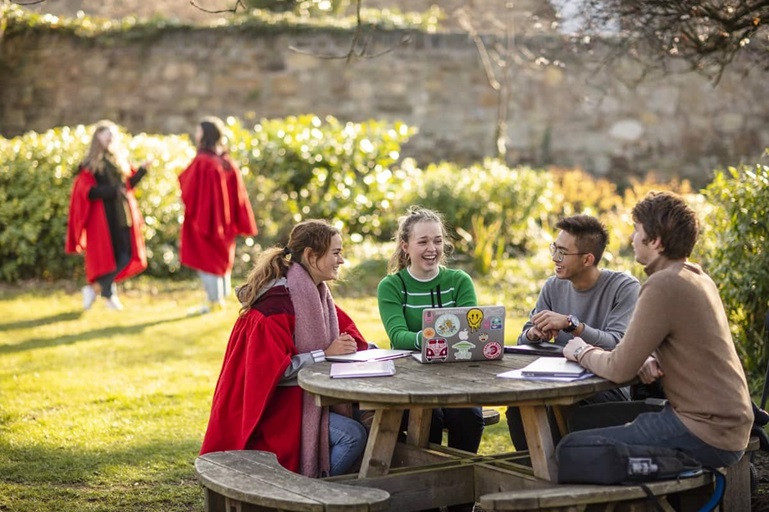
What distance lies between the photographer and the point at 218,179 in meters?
11.4

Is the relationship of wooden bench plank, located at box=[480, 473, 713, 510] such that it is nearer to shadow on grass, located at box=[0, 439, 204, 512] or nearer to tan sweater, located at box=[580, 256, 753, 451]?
tan sweater, located at box=[580, 256, 753, 451]

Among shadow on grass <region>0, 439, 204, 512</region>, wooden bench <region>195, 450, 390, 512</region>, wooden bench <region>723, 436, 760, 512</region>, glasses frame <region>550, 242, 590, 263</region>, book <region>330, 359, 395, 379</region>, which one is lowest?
shadow on grass <region>0, 439, 204, 512</region>

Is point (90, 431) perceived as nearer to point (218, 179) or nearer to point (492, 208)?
point (218, 179)

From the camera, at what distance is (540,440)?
180 inches

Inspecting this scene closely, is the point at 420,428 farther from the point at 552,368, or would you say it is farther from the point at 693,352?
the point at 693,352

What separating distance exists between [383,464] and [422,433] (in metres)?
0.51

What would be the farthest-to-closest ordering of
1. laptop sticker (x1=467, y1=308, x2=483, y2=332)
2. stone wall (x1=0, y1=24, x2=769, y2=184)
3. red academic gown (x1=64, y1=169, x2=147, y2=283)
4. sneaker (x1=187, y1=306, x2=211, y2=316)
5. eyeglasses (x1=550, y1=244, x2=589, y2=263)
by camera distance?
stone wall (x1=0, y1=24, x2=769, y2=184)
red academic gown (x1=64, y1=169, x2=147, y2=283)
sneaker (x1=187, y1=306, x2=211, y2=316)
eyeglasses (x1=550, y1=244, x2=589, y2=263)
laptop sticker (x1=467, y1=308, x2=483, y2=332)

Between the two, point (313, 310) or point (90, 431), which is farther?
point (90, 431)

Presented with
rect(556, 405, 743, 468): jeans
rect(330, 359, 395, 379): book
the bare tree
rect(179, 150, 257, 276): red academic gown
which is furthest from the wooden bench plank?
rect(179, 150, 257, 276): red academic gown

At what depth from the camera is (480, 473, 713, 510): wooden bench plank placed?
4.16 metres

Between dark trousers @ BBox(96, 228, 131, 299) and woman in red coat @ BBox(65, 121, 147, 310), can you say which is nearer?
woman in red coat @ BBox(65, 121, 147, 310)

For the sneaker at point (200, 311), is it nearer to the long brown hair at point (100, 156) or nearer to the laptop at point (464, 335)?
the long brown hair at point (100, 156)

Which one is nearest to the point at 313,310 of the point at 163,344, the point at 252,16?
the point at 163,344

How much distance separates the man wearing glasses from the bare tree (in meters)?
2.26
